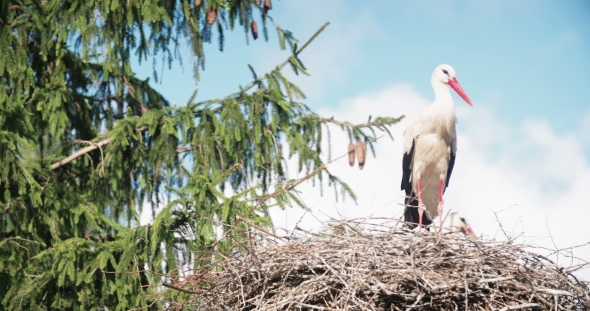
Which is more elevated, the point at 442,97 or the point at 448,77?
the point at 448,77

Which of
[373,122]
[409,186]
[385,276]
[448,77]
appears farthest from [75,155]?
[385,276]

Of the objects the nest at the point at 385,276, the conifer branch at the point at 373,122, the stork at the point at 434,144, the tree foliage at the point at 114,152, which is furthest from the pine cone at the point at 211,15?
the nest at the point at 385,276

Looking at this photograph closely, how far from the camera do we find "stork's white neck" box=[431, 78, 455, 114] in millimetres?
6762

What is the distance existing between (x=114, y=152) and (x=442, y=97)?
2.93 meters

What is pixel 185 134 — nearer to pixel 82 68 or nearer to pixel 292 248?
pixel 82 68

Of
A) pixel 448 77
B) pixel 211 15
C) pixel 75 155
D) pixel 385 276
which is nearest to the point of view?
pixel 385 276

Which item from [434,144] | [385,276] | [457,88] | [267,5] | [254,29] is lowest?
[385,276]

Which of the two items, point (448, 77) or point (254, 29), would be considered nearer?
point (448, 77)

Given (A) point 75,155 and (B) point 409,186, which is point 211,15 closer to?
(A) point 75,155

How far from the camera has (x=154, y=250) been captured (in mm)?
5480

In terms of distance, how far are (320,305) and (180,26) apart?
409 centimetres

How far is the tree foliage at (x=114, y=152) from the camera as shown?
5.74m

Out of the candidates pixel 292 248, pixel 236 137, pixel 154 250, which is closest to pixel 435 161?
pixel 236 137

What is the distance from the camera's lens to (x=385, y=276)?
3.81 m
